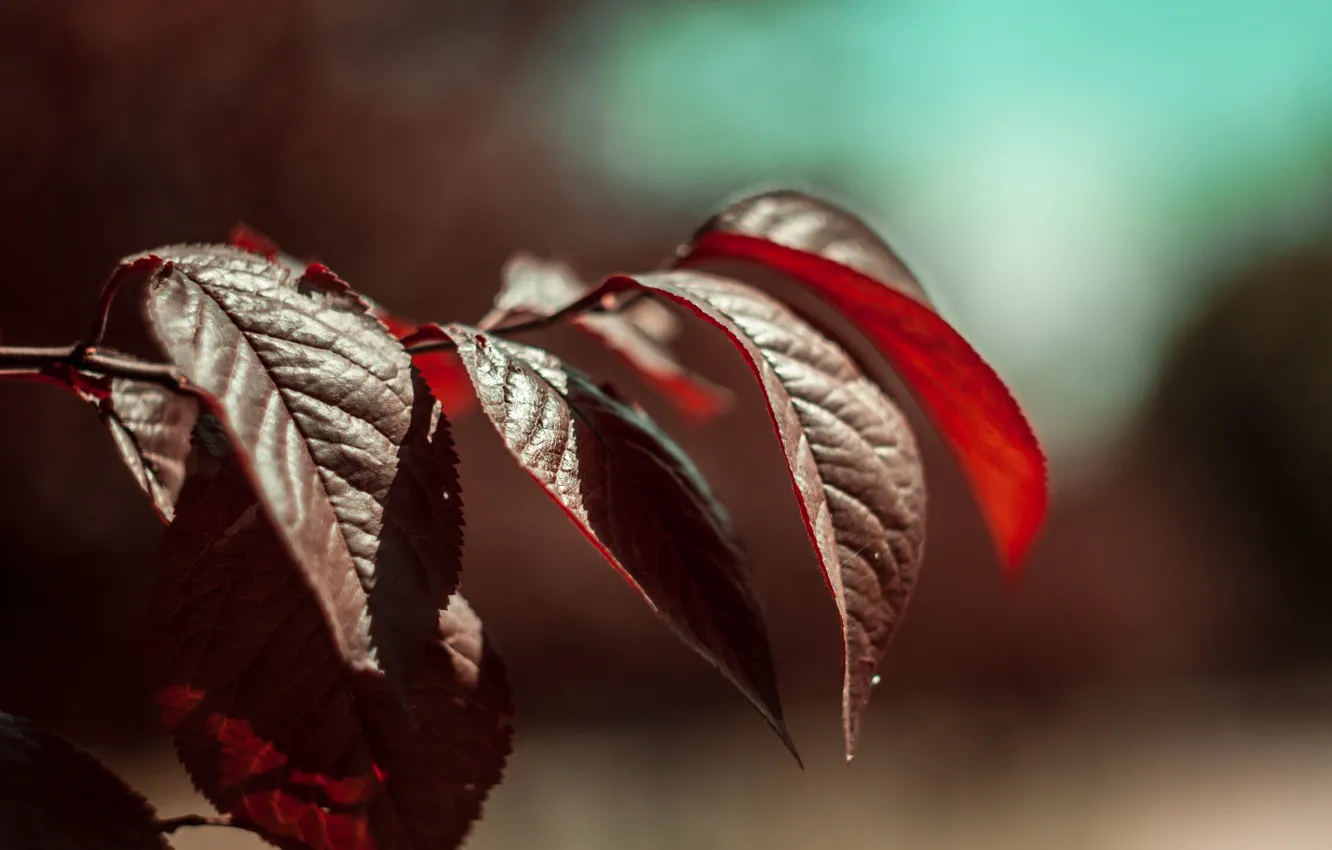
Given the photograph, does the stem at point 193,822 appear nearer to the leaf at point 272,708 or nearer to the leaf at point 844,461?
the leaf at point 272,708

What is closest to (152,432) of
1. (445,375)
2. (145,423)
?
(145,423)

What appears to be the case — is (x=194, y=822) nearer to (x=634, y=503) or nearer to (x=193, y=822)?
(x=193, y=822)

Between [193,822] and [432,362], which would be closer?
[193,822]

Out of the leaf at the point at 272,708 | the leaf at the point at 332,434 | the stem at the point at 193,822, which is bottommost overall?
the stem at the point at 193,822

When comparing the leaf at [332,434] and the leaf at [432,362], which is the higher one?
the leaf at [332,434]

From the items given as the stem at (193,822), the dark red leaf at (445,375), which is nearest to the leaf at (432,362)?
the dark red leaf at (445,375)

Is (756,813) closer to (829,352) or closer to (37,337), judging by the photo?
(37,337)
